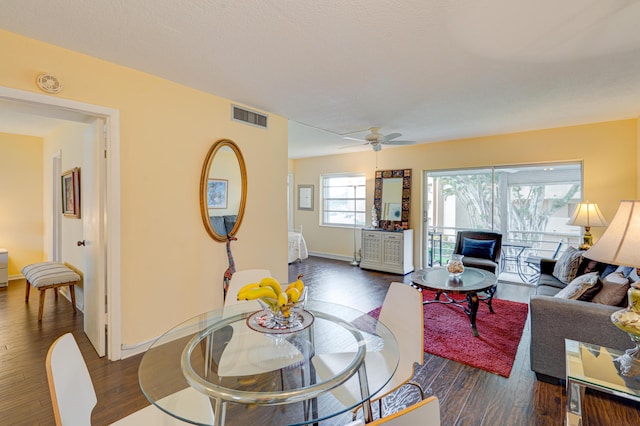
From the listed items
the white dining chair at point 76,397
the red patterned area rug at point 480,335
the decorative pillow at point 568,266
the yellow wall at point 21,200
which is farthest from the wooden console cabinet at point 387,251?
the yellow wall at point 21,200

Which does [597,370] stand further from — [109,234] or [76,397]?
[109,234]

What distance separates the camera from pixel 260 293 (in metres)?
1.56

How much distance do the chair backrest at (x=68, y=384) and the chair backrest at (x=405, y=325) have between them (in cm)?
125

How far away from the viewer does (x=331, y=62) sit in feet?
8.08

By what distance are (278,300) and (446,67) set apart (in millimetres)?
2346

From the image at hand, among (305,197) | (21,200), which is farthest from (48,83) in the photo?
(305,197)

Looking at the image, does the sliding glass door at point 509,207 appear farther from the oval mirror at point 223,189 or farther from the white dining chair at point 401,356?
the white dining chair at point 401,356

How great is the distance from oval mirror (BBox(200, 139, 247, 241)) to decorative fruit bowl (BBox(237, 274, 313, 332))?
1655 millimetres

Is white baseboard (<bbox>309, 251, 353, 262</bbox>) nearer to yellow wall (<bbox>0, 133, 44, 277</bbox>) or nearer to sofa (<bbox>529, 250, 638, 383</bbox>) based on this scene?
sofa (<bbox>529, 250, 638, 383</bbox>)

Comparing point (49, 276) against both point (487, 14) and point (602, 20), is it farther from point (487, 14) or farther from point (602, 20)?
point (602, 20)

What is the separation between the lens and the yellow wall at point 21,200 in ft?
16.1

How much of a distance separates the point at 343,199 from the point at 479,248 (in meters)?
3.37

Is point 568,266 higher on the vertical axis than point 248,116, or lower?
lower

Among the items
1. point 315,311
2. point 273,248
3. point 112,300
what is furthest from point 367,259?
point 112,300
